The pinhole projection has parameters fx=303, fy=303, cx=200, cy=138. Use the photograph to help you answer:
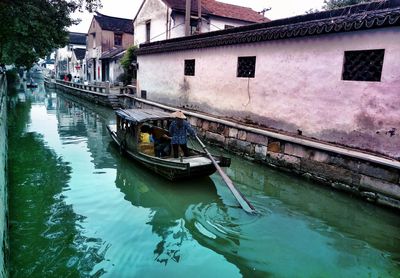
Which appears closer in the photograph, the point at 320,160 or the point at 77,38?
the point at 320,160

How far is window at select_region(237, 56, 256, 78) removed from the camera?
418 inches

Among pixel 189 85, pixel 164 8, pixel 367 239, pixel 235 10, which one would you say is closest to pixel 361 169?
pixel 367 239

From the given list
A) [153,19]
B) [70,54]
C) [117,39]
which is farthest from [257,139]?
[70,54]

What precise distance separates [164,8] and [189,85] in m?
11.1

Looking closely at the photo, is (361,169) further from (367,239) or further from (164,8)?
(164,8)

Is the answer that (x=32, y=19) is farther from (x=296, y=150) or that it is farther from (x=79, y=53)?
(x=79, y=53)

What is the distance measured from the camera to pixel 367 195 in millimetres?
6949

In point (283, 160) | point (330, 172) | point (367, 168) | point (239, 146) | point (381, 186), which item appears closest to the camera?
point (381, 186)

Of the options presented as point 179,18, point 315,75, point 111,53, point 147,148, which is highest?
point 179,18

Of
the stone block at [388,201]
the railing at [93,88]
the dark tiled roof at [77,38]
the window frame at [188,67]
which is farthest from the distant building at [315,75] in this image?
the dark tiled roof at [77,38]

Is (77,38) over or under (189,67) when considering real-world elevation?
over

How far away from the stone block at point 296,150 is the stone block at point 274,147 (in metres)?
0.28

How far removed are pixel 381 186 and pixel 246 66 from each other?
6.06m

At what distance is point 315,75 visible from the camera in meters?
8.45
